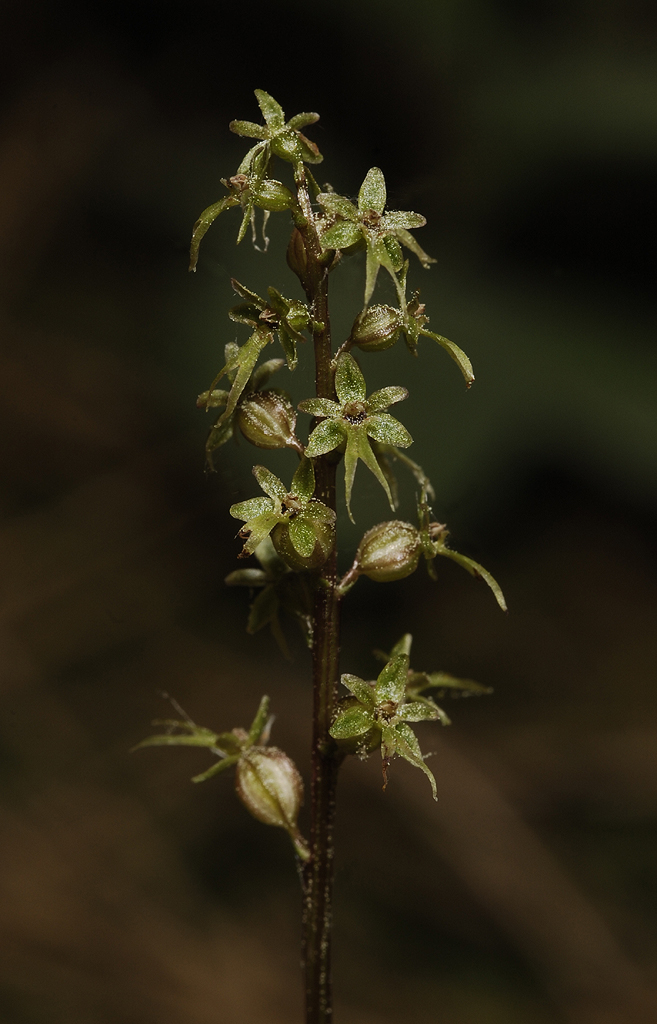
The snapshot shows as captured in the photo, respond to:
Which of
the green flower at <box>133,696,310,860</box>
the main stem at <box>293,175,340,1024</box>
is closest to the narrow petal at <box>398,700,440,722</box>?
the main stem at <box>293,175,340,1024</box>

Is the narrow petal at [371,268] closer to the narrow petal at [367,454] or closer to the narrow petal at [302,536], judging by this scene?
the narrow petal at [367,454]

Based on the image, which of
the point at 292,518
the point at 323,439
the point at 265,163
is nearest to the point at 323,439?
the point at 323,439

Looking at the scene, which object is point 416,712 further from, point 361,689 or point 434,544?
point 434,544

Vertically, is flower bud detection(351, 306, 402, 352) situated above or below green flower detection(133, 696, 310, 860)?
above

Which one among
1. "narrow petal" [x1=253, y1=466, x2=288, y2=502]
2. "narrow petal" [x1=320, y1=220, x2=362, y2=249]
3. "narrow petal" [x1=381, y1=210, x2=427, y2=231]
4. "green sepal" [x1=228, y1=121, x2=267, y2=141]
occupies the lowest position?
"narrow petal" [x1=253, y1=466, x2=288, y2=502]

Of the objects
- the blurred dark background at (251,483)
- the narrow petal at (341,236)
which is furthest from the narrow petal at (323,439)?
the blurred dark background at (251,483)

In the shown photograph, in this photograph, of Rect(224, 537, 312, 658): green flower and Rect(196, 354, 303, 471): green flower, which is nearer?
Rect(196, 354, 303, 471): green flower

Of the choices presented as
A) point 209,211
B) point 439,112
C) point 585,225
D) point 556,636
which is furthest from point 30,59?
point 556,636

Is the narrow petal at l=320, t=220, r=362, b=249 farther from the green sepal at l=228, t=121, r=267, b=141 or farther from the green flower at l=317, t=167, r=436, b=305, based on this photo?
the green sepal at l=228, t=121, r=267, b=141
